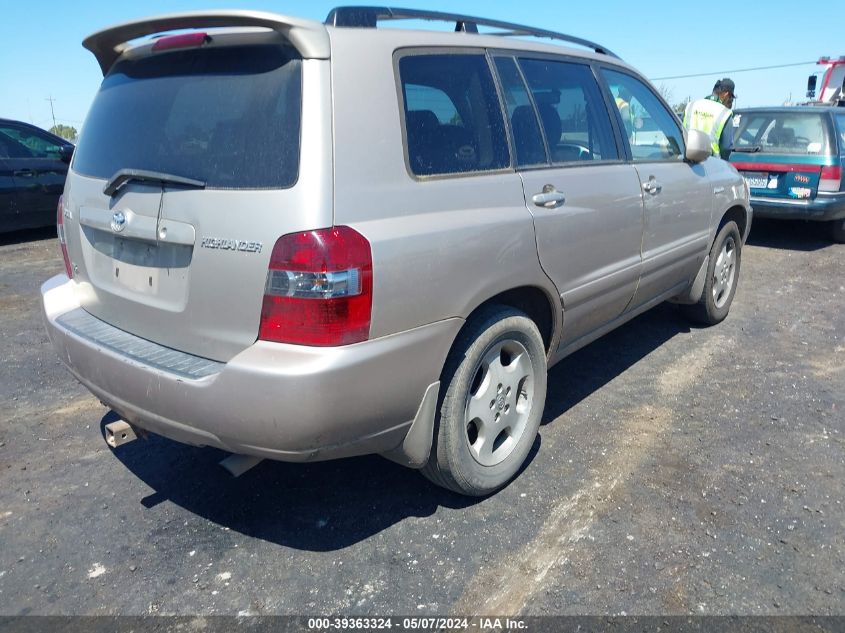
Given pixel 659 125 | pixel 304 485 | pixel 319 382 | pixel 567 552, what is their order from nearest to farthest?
pixel 319 382, pixel 567 552, pixel 304 485, pixel 659 125

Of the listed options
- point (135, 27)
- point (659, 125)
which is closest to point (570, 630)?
point (135, 27)

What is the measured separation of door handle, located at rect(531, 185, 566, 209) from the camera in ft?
9.48

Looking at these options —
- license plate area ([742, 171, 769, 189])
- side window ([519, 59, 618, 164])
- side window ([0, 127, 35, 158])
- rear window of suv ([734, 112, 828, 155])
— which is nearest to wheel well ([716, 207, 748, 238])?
side window ([519, 59, 618, 164])

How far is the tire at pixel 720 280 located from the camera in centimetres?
491

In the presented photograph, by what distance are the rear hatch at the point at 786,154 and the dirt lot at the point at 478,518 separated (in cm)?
430

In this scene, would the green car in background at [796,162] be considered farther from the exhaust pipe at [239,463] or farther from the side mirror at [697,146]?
the exhaust pipe at [239,463]

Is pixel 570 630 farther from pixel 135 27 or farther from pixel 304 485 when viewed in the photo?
pixel 135 27

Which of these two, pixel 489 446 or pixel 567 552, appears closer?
pixel 567 552

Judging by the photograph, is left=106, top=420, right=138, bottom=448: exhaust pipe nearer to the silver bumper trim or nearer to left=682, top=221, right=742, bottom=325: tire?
the silver bumper trim

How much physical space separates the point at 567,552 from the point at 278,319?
4.70 feet

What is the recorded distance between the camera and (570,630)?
2.22m

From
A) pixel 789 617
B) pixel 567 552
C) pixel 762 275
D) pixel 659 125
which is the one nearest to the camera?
pixel 789 617

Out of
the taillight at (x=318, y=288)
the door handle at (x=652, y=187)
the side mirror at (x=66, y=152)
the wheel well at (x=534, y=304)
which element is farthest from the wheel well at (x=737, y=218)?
the side mirror at (x=66, y=152)

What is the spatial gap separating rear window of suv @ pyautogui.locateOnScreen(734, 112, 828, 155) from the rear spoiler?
7.26 meters
